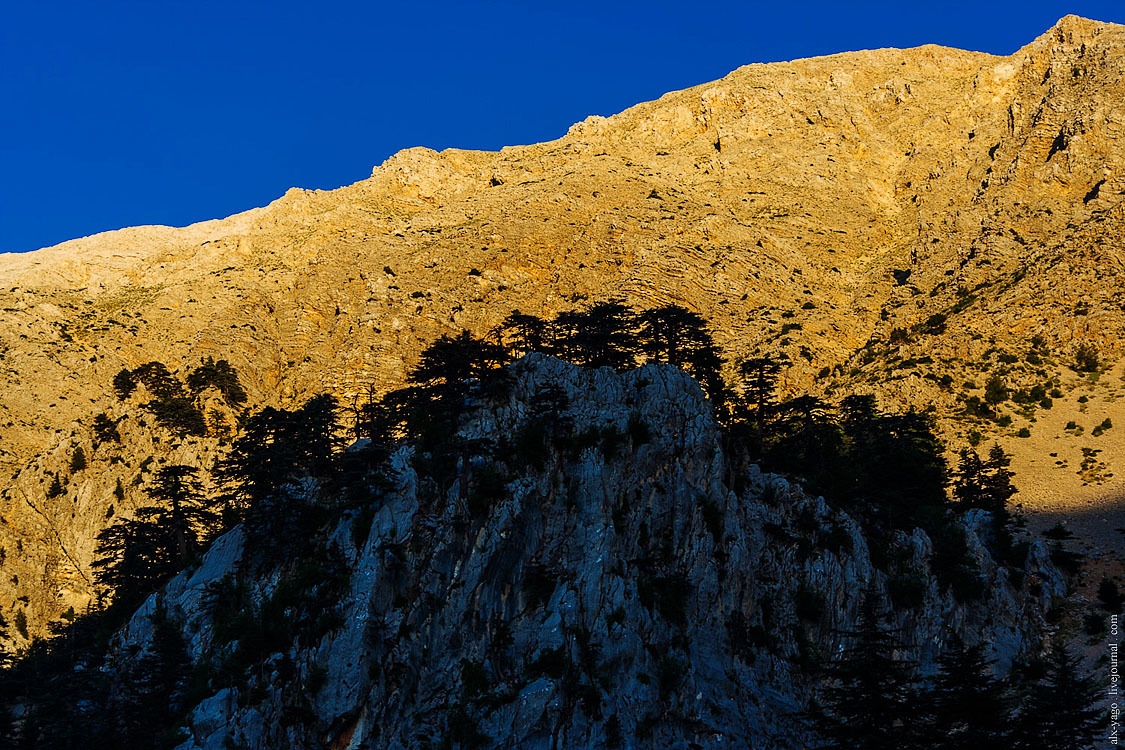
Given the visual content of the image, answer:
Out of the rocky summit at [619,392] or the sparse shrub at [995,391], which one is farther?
the sparse shrub at [995,391]

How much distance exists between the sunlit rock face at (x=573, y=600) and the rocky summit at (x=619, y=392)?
20cm

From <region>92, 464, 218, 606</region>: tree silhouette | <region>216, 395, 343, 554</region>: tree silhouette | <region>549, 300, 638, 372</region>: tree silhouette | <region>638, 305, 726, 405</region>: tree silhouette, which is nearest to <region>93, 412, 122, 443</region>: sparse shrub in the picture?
<region>216, 395, 343, 554</region>: tree silhouette

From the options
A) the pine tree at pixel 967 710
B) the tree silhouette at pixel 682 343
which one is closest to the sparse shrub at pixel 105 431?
the tree silhouette at pixel 682 343

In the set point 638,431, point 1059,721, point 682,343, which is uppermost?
point 682,343

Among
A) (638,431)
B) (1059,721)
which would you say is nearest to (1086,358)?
(638,431)

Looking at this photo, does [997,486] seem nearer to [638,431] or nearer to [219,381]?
[638,431]

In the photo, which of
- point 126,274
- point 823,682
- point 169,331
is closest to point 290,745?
point 823,682

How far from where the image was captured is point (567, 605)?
51.6 metres

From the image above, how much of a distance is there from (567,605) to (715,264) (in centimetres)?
8304

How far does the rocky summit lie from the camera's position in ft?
171

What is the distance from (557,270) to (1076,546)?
73959 mm

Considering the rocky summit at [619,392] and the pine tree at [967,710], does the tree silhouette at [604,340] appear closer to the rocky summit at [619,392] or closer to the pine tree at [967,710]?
the rocky summit at [619,392]

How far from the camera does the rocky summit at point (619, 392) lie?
5203cm

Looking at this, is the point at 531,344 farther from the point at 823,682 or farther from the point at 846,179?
the point at 846,179
